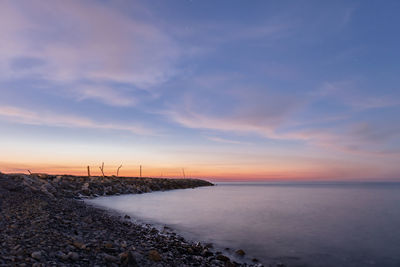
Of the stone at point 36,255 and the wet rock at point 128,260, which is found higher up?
the stone at point 36,255

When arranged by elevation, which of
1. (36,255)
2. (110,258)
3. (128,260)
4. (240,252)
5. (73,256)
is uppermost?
(36,255)

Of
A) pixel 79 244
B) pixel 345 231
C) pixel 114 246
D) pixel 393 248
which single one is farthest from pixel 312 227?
pixel 79 244

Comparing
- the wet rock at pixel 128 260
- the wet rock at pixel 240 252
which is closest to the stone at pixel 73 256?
the wet rock at pixel 128 260

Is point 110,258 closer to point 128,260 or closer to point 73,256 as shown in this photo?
point 128,260

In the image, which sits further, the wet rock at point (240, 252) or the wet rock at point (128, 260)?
the wet rock at point (240, 252)

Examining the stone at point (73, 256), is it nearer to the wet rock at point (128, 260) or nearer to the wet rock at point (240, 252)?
the wet rock at point (128, 260)

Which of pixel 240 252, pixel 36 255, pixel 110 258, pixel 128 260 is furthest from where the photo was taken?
pixel 240 252

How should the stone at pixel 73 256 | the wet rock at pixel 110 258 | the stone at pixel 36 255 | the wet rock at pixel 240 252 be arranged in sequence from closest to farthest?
the stone at pixel 36 255 < the stone at pixel 73 256 < the wet rock at pixel 110 258 < the wet rock at pixel 240 252

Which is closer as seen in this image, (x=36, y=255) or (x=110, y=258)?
(x=36, y=255)

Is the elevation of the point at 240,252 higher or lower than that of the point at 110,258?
lower

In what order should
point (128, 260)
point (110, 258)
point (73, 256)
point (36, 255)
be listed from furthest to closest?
point (128, 260)
point (110, 258)
point (73, 256)
point (36, 255)

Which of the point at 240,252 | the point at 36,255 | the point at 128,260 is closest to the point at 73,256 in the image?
the point at 36,255

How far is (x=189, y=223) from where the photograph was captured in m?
19.2

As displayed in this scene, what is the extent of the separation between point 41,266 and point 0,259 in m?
0.91
